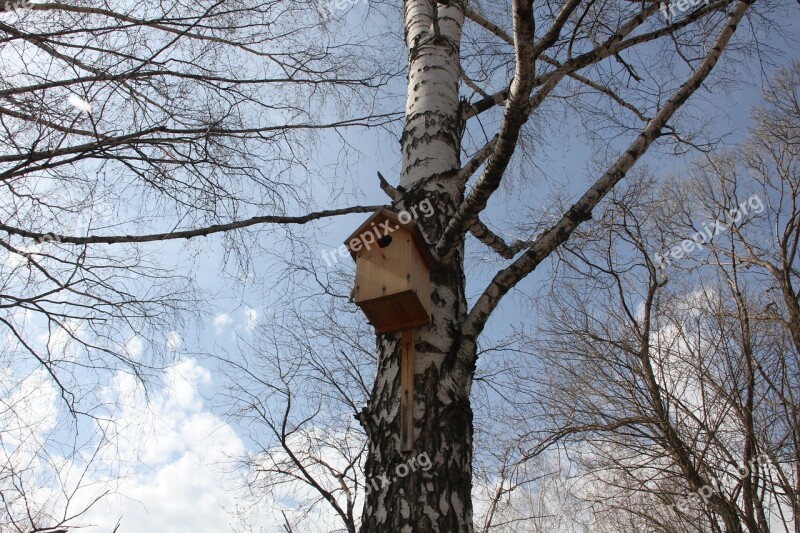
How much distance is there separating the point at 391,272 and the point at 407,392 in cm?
50

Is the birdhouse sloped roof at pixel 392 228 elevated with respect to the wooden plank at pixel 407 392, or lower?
elevated

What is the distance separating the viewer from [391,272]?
7.19 feet

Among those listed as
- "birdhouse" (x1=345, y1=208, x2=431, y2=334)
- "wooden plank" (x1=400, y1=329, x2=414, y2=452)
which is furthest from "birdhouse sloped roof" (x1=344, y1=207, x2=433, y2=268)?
"wooden plank" (x1=400, y1=329, x2=414, y2=452)

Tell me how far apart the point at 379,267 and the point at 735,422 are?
4268mm

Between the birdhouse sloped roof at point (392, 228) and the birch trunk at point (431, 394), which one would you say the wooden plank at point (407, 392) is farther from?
the birdhouse sloped roof at point (392, 228)

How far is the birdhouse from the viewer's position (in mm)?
2070

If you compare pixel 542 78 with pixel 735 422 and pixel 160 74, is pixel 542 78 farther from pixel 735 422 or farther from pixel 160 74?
pixel 735 422

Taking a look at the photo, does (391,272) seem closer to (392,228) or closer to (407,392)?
(392,228)

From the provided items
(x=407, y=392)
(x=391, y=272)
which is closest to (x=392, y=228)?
(x=391, y=272)

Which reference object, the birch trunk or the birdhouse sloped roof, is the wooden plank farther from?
the birdhouse sloped roof

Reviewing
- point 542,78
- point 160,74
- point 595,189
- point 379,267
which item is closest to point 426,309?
point 379,267

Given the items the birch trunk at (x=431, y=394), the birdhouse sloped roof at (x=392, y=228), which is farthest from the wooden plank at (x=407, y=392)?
the birdhouse sloped roof at (x=392, y=228)

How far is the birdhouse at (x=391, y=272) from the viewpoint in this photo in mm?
2070

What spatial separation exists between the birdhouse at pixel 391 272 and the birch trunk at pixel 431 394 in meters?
0.07
